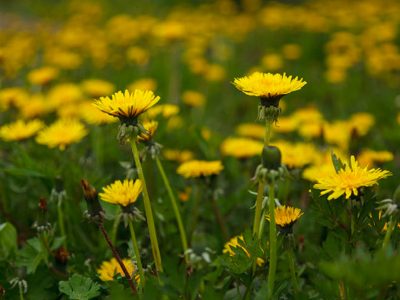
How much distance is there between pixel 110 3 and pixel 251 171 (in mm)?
7769

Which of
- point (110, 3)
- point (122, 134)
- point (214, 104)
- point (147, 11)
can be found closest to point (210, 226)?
point (122, 134)

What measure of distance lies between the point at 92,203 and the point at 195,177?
58 cm

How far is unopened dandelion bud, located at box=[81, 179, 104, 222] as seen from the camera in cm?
139

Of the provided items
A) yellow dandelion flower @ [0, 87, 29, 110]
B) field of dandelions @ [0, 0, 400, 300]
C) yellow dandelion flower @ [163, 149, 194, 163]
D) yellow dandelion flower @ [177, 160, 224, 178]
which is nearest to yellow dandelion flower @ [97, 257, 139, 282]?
field of dandelions @ [0, 0, 400, 300]

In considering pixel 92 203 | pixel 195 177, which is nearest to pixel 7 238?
pixel 92 203

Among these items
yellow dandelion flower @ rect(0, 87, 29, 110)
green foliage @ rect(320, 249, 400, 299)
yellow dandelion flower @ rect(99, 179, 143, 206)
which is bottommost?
yellow dandelion flower @ rect(0, 87, 29, 110)

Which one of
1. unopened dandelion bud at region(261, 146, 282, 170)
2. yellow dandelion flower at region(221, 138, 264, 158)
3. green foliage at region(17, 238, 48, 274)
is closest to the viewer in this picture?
unopened dandelion bud at region(261, 146, 282, 170)

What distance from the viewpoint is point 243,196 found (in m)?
2.34

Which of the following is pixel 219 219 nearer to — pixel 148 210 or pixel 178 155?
pixel 178 155

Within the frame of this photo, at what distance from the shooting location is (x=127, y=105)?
Result: 1277mm

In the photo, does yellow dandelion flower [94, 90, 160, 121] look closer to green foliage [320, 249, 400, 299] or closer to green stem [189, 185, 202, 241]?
green foliage [320, 249, 400, 299]

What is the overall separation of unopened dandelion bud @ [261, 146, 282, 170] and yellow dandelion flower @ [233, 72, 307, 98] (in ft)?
0.48

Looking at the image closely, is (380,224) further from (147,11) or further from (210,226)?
(147,11)

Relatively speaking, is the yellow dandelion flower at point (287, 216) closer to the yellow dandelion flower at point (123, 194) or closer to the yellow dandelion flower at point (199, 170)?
the yellow dandelion flower at point (123, 194)
